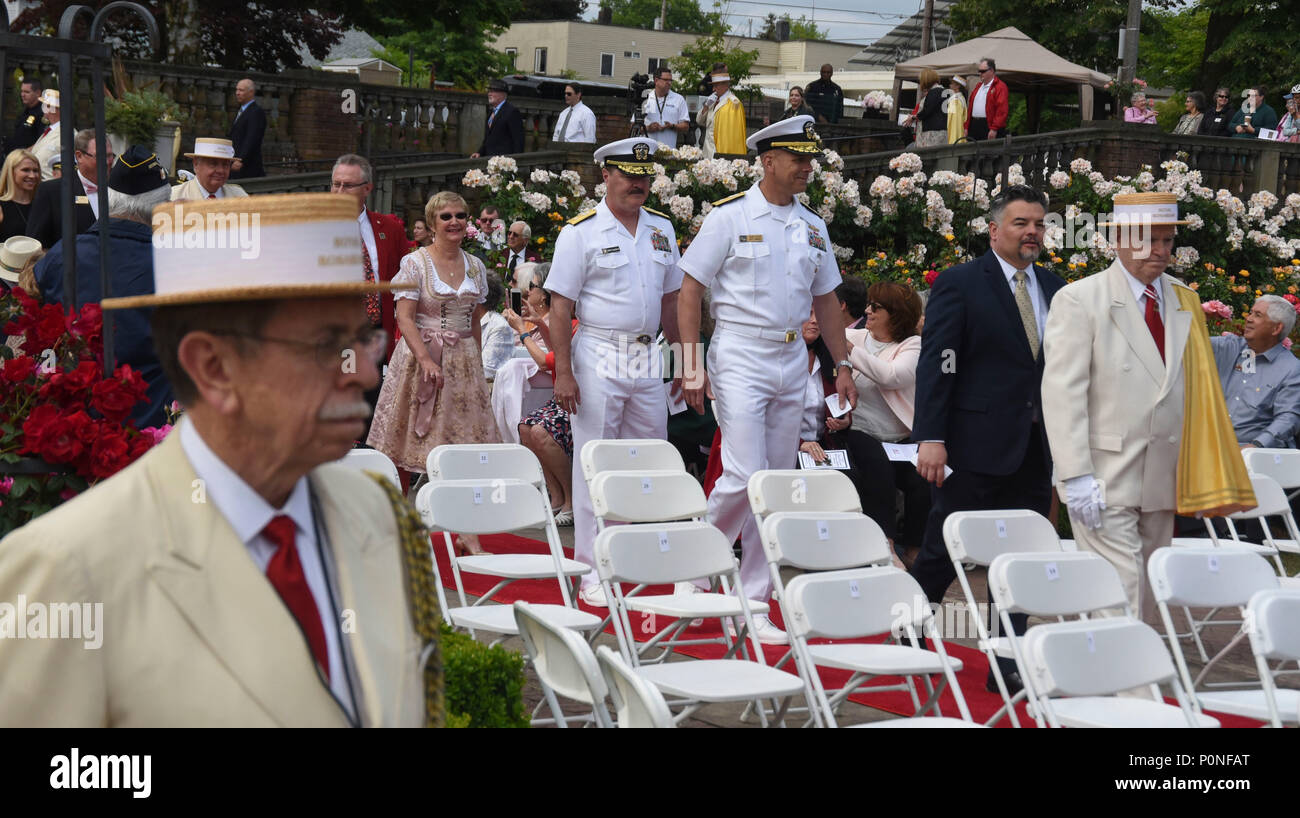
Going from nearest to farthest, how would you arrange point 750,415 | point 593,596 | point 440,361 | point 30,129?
1. point 750,415
2. point 593,596
3. point 440,361
4. point 30,129

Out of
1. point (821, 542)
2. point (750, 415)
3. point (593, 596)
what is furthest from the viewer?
point (593, 596)

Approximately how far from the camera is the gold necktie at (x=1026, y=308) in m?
6.29

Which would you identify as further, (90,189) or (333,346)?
(90,189)

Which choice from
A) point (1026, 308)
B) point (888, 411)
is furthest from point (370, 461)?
point (888, 411)

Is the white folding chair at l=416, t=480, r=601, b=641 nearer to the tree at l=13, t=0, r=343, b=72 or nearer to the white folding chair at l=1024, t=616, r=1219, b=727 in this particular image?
the white folding chair at l=1024, t=616, r=1219, b=727

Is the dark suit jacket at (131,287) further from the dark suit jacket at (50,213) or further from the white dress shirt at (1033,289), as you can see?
the white dress shirt at (1033,289)

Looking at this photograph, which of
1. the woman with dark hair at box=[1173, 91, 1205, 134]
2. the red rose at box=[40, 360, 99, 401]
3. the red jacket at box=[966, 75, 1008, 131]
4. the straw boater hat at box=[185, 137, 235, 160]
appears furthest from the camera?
the woman with dark hair at box=[1173, 91, 1205, 134]

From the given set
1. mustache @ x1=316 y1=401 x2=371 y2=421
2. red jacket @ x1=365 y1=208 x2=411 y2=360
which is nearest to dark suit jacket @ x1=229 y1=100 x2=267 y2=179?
red jacket @ x1=365 y1=208 x2=411 y2=360

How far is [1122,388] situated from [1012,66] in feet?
73.8

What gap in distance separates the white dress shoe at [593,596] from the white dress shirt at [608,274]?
124cm

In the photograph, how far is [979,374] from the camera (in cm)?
627

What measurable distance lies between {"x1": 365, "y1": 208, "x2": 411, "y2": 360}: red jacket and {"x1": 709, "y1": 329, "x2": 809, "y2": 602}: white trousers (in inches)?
80.9

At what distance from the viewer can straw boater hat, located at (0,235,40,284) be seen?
7453 mm

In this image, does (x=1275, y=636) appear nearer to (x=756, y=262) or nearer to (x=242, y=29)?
(x=756, y=262)
